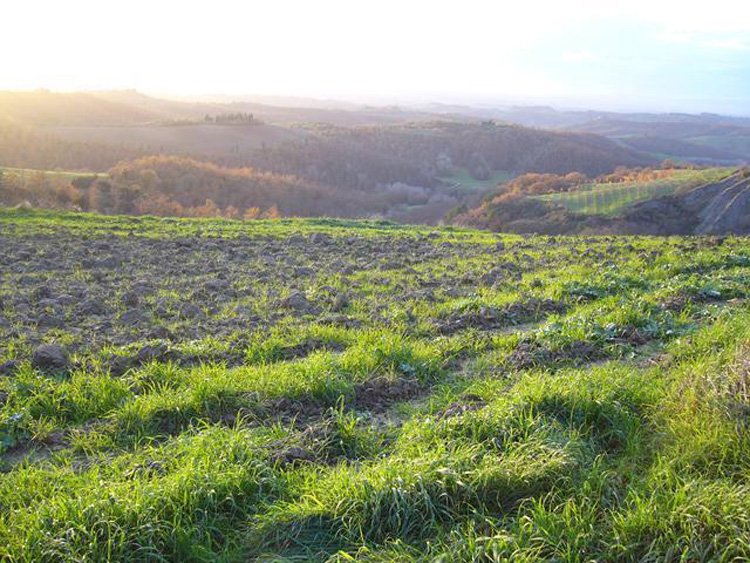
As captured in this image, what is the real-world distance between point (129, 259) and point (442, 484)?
978cm

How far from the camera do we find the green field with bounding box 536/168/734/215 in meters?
41.7

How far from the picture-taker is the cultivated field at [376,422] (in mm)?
3086

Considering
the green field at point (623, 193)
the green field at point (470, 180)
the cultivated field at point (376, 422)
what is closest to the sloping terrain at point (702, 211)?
the green field at point (623, 193)

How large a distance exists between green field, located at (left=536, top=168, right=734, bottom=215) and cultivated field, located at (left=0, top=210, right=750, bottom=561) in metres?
35.1

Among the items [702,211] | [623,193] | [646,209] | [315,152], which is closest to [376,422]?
[646,209]

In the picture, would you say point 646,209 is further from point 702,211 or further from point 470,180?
point 470,180

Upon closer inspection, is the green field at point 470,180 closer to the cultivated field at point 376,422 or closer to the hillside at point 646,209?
the hillside at point 646,209

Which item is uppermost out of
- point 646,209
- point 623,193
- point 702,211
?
point 623,193

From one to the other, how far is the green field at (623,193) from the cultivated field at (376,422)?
35.1 m

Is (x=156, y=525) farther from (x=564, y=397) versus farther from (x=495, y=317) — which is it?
(x=495, y=317)

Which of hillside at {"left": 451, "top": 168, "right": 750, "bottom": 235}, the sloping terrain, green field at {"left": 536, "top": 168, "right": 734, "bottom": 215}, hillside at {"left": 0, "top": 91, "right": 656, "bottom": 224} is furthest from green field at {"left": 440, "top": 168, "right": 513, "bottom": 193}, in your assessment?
the sloping terrain

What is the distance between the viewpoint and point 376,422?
15.2ft

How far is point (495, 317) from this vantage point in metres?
7.27

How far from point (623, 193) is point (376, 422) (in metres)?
44.2
